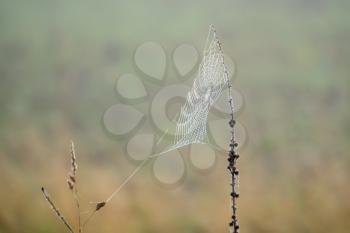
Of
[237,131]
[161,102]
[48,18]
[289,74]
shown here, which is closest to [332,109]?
[289,74]

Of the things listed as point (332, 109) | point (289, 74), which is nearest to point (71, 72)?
point (289, 74)

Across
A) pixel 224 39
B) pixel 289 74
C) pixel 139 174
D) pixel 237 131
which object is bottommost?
pixel 139 174

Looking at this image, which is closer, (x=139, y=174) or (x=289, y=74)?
(x=139, y=174)

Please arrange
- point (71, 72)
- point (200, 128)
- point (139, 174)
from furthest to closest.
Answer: point (71, 72) → point (139, 174) → point (200, 128)

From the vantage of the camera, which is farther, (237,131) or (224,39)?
(224,39)

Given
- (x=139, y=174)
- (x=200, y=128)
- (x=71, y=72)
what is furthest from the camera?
(x=71, y=72)

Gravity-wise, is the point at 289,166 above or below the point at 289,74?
below

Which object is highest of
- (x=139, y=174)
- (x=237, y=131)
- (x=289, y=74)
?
(x=289, y=74)

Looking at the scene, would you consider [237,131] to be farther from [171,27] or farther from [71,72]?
[71,72]

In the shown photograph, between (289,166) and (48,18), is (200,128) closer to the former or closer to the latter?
(289,166)
